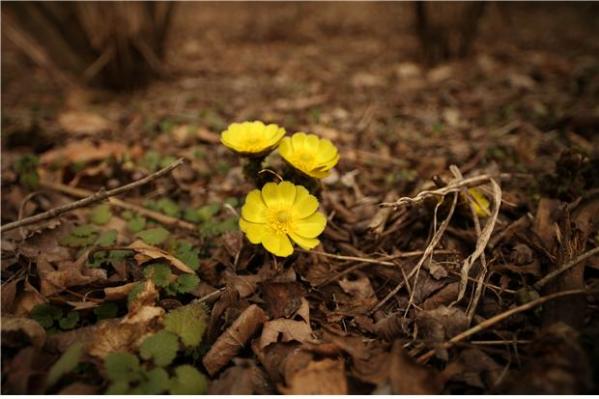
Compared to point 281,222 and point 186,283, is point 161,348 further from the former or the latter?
point 281,222

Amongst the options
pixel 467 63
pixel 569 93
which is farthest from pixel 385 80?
pixel 569 93

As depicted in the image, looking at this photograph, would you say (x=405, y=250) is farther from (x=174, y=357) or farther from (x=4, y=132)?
(x=4, y=132)

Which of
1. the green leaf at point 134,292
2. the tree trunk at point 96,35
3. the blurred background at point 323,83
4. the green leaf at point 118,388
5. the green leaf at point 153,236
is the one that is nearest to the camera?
the green leaf at point 118,388

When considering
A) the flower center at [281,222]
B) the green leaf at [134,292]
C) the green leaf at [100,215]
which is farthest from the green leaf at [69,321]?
the flower center at [281,222]

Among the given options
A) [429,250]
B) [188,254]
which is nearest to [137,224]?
[188,254]

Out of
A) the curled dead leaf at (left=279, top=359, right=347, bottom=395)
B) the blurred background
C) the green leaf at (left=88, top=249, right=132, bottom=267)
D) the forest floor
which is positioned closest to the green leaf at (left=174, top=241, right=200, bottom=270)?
the forest floor

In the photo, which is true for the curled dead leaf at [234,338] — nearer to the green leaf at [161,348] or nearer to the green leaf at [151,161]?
the green leaf at [161,348]

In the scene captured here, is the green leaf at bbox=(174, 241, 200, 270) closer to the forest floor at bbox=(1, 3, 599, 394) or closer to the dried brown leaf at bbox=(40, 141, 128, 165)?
the forest floor at bbox=(1, 3, 599, 394)
